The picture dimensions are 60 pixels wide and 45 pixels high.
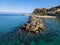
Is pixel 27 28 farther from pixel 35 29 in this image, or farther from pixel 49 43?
pixel 49 43

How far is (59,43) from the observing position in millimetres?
20609

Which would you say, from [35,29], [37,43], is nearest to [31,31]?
[35,29]

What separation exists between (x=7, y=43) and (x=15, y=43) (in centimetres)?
143

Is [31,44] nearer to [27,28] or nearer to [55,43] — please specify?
[55,43]

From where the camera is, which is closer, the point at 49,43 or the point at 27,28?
the point at 49,43

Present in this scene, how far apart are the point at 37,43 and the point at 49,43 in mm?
2167

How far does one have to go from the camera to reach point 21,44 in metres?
19.8

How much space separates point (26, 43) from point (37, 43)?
1978 mm

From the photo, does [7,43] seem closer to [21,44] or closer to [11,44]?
[11,44]

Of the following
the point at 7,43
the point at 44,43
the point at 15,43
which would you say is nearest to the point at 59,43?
the point at 44,43

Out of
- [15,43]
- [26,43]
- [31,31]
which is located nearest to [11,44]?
[15,43]

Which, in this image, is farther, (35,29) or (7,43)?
(35,29)

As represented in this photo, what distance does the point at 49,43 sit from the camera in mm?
20578

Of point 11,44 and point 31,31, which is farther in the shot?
point 31,31
